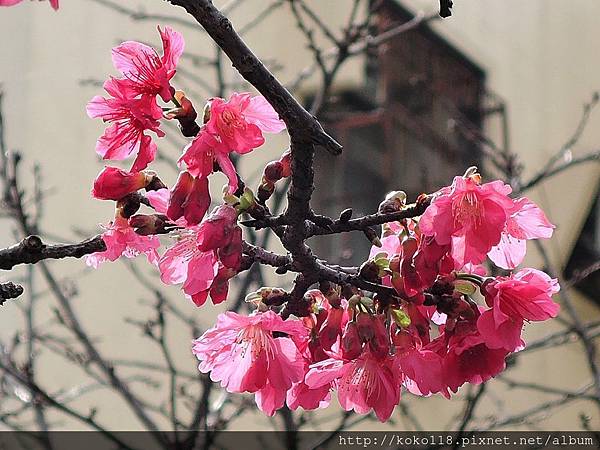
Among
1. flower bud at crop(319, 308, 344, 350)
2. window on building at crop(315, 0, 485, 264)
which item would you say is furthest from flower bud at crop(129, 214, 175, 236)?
window on building at crop(315, 0, 485, 264)

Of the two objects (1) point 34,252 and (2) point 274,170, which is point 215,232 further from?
(1) point 34,252

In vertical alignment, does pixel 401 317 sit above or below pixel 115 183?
below

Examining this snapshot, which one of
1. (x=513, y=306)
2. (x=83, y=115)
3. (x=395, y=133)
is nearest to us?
(x=513, y=306)

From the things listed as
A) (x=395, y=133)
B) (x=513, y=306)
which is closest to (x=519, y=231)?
(x=513, y=306)

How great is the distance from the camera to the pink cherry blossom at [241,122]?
3.38ft

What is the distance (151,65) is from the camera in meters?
1.07

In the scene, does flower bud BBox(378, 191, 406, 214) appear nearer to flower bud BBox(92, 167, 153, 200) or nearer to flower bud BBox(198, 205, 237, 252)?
flower bud BBox(198, 205, 237, 252)

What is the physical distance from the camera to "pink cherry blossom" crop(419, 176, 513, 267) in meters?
1.00

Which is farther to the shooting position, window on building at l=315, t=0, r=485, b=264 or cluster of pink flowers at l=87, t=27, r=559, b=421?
window on building at l=315, t=0, r=485, b=264

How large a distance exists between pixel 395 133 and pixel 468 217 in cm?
473

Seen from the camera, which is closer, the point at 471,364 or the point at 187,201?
the point at 187,201

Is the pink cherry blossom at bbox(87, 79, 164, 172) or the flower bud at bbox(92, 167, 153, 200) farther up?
the pink cherry blossom at bbox(87, 79, 164, 172)

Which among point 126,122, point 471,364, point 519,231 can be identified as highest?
point 126,122

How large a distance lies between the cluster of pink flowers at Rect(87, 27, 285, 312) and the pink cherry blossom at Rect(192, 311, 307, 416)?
63 mm
